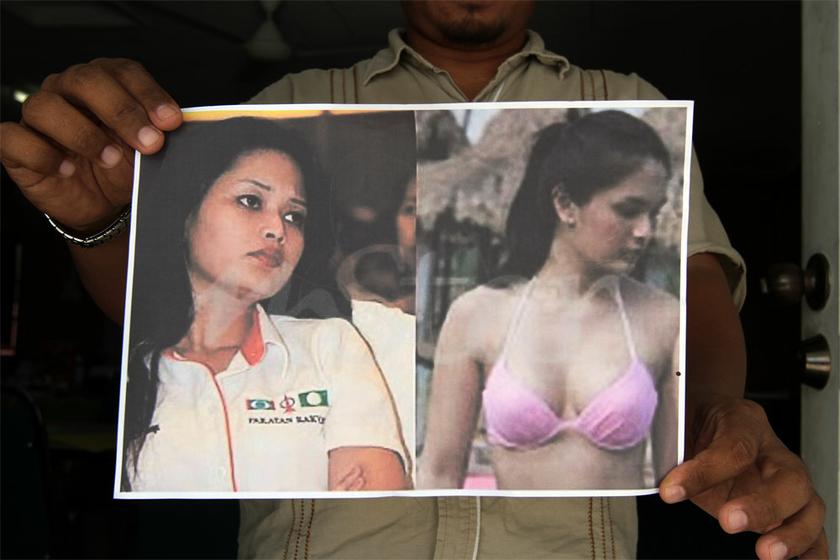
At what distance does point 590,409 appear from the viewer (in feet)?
1.97

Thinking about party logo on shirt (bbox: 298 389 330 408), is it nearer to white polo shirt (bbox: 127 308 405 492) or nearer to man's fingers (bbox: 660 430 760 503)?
white polo shirt (bbox: 127 308 405 492)

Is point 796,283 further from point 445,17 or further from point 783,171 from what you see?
point 783,171

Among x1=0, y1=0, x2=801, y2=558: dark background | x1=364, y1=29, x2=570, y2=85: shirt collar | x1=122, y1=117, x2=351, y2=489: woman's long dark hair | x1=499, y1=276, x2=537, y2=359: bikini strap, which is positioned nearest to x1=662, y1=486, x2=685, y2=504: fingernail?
x1=499, y1=276, x2=537, y2=359: bikini strap

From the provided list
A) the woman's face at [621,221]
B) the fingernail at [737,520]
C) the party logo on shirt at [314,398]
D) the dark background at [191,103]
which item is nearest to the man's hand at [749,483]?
the fingernail at [737,520]

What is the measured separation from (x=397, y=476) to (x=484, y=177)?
223mm

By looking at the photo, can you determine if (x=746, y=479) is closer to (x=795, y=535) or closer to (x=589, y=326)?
(x=795, y=535)

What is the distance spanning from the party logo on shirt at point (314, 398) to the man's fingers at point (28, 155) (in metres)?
0.26

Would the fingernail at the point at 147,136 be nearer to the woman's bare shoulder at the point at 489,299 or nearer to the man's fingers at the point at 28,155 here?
the man's fingers at the point at 28,155

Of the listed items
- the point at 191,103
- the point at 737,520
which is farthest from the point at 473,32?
the point at 191,103

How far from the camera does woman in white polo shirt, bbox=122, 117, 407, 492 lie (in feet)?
1.98

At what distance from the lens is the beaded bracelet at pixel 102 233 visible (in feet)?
2.29

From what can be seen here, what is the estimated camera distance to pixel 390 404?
0.61 meters

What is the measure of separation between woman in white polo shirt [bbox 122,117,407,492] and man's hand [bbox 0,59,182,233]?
0.12 feet

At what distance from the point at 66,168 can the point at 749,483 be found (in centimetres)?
56
